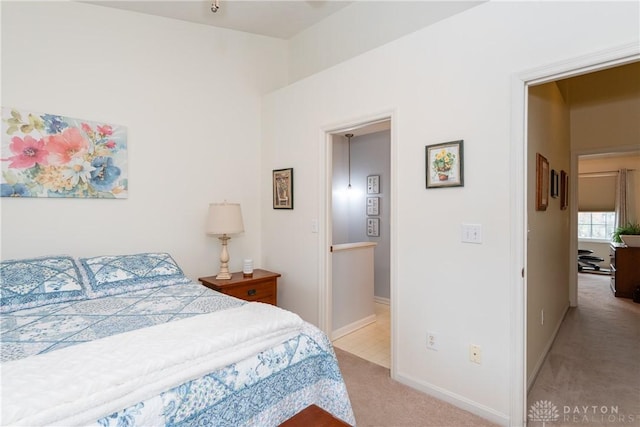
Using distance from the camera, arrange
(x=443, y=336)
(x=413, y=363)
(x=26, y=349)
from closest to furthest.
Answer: (x=26, y=349)
(x=443, y=336)
(x=413, y=363)

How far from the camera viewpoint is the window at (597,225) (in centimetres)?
723

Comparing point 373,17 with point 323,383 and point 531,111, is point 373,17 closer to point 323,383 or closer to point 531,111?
point 531,111

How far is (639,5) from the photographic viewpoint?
5.02 ft

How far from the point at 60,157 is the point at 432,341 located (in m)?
2.99

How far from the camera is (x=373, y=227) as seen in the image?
473 cm

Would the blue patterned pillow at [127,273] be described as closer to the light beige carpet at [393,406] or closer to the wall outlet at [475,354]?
the light beige carpet at [393,406]

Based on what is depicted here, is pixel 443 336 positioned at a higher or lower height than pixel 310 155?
lower

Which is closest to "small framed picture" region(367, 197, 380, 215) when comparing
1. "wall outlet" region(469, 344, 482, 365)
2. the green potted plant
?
"wall outlet" region(469, 344, 482, 365)

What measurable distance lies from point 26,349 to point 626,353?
165 inches

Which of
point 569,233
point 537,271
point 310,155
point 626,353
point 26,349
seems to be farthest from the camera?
point 569,233

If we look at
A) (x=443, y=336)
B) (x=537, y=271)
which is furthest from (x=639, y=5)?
(x=443, y=336)

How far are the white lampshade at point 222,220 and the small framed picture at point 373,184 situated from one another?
2.30 metres

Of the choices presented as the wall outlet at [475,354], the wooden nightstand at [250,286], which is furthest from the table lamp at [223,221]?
the wall outlet at [475,354]

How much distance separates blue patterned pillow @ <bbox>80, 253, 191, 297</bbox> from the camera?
219 cm
